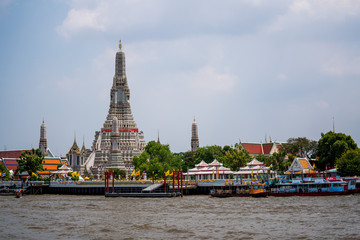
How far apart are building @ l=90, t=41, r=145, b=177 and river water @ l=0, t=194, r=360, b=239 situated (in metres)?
89.2

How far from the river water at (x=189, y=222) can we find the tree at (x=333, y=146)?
103 ft

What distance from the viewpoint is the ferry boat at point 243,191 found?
81438 mm

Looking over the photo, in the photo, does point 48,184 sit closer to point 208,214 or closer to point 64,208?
point 64,208

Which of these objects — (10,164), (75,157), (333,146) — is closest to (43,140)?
(75,157)

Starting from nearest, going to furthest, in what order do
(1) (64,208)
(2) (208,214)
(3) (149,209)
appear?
(2) (208,214) < (3) (149,209) < (1) (64,208)

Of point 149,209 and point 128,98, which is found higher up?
point 128,98

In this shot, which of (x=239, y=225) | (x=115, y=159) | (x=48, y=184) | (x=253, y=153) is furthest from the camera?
(x=253, y=153)

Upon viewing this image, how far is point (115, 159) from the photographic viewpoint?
472 ft

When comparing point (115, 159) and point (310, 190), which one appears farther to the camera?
point (115, 159)

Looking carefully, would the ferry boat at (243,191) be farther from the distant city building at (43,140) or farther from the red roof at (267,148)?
the distant city building at (43,140)

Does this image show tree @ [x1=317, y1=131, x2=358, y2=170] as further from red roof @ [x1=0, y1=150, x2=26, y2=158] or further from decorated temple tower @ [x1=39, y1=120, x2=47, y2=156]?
red roof @ [x1=0, y1=150, x2=26, y2=158]

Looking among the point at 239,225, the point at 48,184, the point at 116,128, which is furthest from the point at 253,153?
the point at 239,225

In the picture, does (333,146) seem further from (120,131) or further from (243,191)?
(120,131)

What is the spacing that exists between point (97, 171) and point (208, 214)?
327 ft
